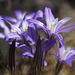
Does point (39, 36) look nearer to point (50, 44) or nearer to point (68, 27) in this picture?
point (50, 44)

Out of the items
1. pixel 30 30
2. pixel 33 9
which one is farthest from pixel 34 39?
pixel 33 9

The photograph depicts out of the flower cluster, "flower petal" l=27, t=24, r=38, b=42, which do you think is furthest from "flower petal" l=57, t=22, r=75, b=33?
"flower petal" l=27, t=24, r=38, b=42

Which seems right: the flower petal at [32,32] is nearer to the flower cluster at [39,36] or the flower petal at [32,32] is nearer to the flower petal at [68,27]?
the flower cluster at [39,36]

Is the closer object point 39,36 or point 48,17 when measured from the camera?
point 39,36

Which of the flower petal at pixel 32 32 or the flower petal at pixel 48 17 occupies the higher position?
the flower petal at pixel 48 17

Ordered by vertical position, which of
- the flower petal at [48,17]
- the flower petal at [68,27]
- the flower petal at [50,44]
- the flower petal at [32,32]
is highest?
the flower petal at [48,17]

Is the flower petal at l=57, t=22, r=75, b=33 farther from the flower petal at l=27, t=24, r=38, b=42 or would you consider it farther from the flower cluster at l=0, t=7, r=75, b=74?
the flower petal at l=27, t=24, r=38, b=42

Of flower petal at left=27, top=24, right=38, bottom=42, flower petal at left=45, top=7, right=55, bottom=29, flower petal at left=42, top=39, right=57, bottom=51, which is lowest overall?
flower petal at left=42, top=39, right=57, bottom=51

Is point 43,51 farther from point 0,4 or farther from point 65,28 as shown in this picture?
point 0,4

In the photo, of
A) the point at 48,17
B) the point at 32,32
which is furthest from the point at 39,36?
the point at 48,17

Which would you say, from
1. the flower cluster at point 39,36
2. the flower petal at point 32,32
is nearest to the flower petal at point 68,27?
the flower cluster at point 39,36

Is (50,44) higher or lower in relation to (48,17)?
lower
